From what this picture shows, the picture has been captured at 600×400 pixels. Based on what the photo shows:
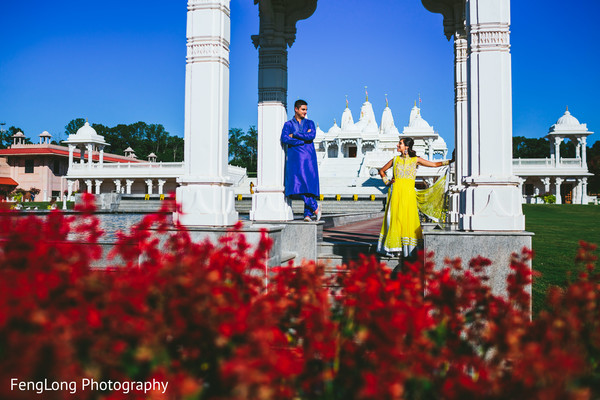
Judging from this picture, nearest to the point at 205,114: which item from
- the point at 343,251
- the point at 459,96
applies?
the point at 343,251

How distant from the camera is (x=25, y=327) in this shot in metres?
1.81

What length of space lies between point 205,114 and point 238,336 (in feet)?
13.4

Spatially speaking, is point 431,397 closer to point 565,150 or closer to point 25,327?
point 25,327

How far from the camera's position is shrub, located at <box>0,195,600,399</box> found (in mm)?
1601

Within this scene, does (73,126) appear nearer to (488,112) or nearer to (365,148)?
(365,148)

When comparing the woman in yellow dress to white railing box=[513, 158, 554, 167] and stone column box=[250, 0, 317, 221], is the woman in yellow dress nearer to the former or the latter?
stone column box=[250, 0, 317, 221]

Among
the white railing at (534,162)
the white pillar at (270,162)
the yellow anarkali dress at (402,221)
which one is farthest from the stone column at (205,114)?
the white railing at (534,162)

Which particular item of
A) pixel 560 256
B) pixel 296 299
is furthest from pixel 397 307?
pixel 560 256

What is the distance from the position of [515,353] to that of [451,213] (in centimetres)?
639

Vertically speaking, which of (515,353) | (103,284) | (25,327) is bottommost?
(515,353)

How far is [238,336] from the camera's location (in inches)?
81.3

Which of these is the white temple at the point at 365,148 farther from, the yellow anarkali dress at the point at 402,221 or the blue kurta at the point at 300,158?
the yellow anarkali dress at the point at 402,221

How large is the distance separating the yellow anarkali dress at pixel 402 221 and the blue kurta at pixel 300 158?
1.50 meters

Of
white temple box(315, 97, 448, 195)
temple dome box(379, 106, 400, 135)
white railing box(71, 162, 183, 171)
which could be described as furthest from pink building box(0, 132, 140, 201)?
temple dome box(379, 106, 400, 135)
